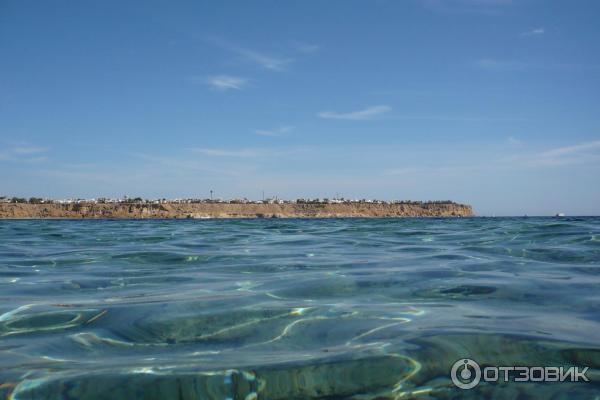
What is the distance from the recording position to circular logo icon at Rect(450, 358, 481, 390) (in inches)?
77.6

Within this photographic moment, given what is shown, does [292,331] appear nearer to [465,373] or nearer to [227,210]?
[465,373]

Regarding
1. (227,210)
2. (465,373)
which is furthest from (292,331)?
(227,210)

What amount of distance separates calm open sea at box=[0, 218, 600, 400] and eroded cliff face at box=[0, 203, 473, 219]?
87716 millimetres

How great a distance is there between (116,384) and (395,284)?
9.81 ft

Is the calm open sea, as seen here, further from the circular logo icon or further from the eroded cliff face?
the eroded cliff face

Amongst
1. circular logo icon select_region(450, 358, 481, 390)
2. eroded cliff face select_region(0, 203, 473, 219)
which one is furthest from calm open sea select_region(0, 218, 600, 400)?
eroded cliff face select_region(0, 203, 473, 219)

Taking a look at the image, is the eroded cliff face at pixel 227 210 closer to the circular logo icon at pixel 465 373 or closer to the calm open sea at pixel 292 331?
the calm open sea at pixel 292 331

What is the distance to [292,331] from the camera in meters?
2.76

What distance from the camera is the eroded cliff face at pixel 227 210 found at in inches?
3310

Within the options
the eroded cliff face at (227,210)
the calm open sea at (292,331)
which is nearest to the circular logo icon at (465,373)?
the calm open sea at (292,331)

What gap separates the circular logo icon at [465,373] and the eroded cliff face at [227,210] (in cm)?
9033

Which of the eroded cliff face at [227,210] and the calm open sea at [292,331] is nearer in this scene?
the calm open sea at [292,331]

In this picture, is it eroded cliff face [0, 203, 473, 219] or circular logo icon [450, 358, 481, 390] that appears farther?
eroded cliff face [0, 203, 473, 219]

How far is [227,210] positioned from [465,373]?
4026 inches
